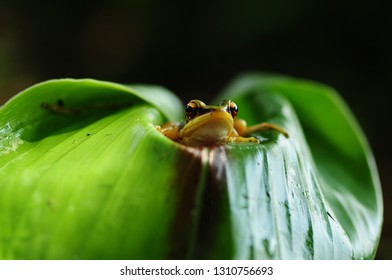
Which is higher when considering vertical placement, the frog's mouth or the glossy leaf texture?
the frog's mouth

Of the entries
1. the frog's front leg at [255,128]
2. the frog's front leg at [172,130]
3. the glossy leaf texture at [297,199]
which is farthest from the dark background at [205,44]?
the frog's front leg at [172,130]

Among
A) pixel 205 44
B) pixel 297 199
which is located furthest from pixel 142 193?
pixel 205 44

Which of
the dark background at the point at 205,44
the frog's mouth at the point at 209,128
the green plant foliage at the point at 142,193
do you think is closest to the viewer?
the green plant foliage at the point at 142,193

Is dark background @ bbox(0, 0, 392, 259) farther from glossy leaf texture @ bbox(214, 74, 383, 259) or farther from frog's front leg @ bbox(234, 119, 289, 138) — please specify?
frog's front leg @ bbox(234, 119, 289, 138)

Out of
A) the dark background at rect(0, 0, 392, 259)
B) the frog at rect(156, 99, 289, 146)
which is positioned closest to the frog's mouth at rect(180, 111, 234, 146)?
the frog at rect(156, 99, 289, 146)

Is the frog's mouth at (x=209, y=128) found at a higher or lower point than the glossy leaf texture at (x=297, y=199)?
higher

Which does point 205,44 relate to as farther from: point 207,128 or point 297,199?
point 297,199

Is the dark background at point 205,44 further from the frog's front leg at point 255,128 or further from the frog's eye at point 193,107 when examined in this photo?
the frog's eye at point 193,107

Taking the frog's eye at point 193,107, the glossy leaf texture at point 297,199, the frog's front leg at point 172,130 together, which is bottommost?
the glossy leaf texture at point 297,199
